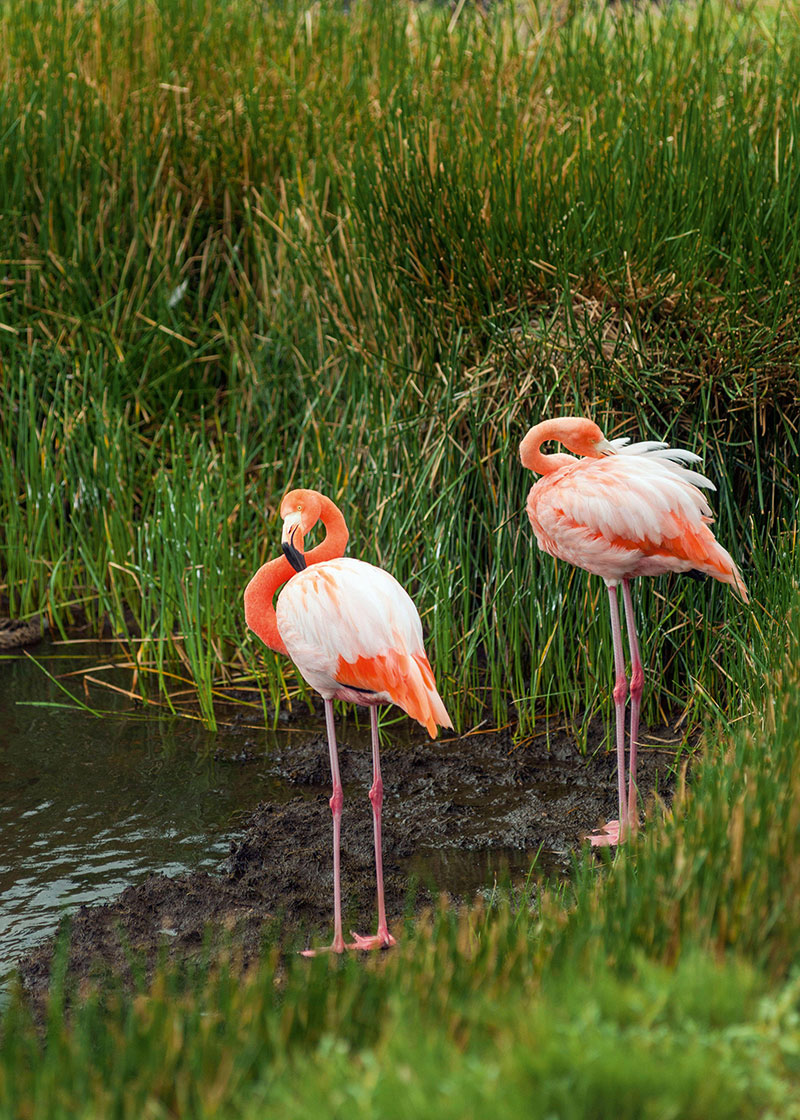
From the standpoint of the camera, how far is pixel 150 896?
351 centimetres

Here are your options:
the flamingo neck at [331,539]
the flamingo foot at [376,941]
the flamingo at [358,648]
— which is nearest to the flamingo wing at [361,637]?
the flamingo at [358,648]

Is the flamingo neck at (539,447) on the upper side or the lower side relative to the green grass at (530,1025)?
upper

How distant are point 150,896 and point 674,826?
5.41ft

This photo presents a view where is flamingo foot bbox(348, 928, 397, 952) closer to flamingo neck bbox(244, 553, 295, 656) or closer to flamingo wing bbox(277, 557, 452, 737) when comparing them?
flamingo wing bbox(277, 557, 452, 737)

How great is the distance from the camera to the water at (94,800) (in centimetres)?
362

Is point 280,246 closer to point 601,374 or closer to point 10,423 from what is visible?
point 10,423

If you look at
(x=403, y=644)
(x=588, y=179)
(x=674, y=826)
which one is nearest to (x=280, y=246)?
(x=588, y=179)

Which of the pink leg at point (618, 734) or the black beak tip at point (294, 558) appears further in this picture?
the pink leg at point (618, 734)

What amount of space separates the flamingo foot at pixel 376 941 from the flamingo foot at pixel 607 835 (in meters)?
0.82

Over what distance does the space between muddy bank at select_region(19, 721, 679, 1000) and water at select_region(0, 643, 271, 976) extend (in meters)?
0.11

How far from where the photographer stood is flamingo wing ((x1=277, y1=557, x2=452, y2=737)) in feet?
10.7

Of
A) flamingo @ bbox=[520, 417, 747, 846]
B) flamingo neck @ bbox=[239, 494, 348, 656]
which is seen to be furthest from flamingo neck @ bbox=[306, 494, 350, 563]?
flamingo @ bbox=[520, 417, 747, 846]

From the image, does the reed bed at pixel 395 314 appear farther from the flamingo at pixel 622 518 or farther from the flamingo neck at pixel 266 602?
the flamingo neck at pixel 266 602

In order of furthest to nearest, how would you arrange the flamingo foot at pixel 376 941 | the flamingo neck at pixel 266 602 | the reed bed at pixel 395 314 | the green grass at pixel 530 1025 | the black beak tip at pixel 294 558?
the reed bed at pixel 395 314 → the flamingo neck at pixel 266 602 → the black beak tip at pixel 294 558 → the flamingo foot at pixel 376 941 → the green grass at pixel 530 1025
